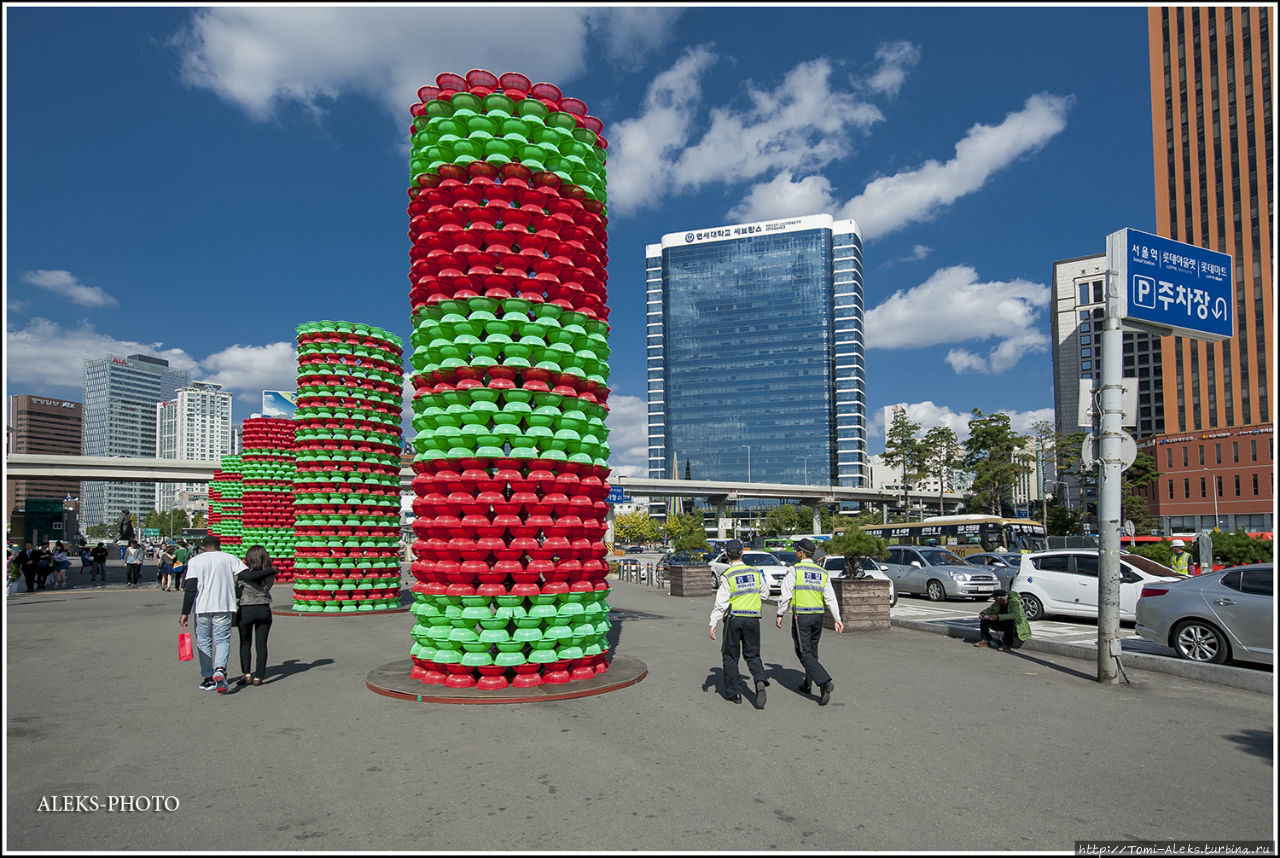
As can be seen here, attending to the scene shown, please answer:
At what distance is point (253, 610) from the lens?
377 inches

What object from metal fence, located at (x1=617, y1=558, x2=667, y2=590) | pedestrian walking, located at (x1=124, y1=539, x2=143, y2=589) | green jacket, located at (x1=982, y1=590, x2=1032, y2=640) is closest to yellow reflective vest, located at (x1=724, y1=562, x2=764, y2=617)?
green jacket, located at (x1=982, y1=590, x2=1032, y2=640)

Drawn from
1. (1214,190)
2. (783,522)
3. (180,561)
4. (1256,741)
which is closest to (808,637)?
(1256,741)

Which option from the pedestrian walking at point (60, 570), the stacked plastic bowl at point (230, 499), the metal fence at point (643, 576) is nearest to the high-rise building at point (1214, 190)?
the metal fence at point (643, 576)

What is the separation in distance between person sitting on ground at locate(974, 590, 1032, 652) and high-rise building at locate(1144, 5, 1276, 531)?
7517 centimetres

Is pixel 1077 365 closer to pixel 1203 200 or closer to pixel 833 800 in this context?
pixel 1203 200

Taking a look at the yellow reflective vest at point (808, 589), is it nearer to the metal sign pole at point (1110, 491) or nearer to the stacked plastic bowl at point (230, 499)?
the metal sign pole at point (1110, 491)

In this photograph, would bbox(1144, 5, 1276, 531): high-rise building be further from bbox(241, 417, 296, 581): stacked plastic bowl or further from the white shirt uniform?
the white shirt uniform

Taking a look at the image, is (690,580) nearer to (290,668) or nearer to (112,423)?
(290,668)

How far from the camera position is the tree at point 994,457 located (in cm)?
5112

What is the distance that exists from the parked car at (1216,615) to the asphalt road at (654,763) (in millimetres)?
1230

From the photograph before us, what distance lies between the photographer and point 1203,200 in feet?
276

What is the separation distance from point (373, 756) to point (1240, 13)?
108239 millimetres

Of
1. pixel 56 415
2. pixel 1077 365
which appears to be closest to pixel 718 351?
pixel 1077 365

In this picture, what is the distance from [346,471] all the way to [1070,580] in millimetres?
16925
